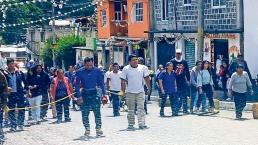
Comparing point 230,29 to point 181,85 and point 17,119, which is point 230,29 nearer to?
point 181,85

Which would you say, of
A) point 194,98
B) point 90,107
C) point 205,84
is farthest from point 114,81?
point 90,107

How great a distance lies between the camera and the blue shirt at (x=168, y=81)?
19.0 meters

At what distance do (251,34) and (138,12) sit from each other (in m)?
13.8

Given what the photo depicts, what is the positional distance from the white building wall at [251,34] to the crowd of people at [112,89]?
9203 mm

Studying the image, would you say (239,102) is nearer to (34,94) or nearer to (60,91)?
(60,91)

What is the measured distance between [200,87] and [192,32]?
14943 mm

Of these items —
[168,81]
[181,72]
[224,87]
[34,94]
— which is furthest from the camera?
[224,87]

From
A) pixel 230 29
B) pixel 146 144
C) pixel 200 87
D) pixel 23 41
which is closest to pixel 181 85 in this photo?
pixel 200 87

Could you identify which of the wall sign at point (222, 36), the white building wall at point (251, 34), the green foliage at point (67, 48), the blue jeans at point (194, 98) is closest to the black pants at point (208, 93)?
the blue jeans at point (194, 98)

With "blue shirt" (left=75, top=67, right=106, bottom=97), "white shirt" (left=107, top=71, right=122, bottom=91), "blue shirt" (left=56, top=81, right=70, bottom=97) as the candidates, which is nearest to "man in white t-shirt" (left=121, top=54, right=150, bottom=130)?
"blue shirt" (left=75, top=67, right=106, bottom=97)

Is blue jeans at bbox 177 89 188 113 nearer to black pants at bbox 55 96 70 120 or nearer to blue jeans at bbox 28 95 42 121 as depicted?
black pants at bbox 55 96 70 120

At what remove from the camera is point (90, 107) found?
48.2ft

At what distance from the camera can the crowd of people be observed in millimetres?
14969

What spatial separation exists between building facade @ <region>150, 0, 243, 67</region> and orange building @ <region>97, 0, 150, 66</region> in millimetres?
1722
